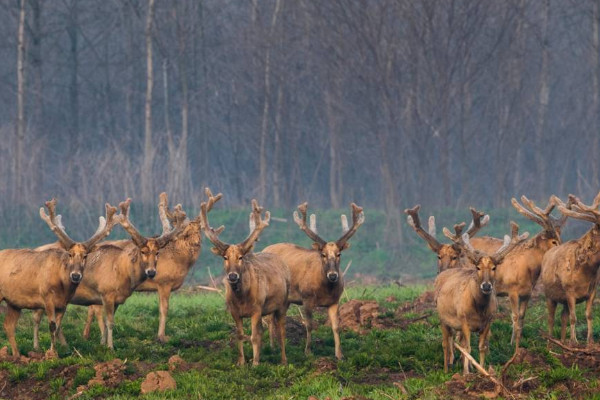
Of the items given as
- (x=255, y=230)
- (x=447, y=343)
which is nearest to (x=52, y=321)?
(x=255, y=230)

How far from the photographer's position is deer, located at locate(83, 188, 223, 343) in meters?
19.0

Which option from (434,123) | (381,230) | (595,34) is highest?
(595,34)

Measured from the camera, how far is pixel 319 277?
17891 mm

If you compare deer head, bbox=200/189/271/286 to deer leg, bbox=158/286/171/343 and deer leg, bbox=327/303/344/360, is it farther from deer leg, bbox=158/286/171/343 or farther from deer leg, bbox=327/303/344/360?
deer leg, bbox=158/286/171/343

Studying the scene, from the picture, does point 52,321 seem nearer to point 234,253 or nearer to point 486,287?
point 234,253

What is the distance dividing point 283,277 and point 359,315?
9.97ft

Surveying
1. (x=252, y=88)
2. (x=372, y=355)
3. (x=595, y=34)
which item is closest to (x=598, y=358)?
(x=372, y=355)

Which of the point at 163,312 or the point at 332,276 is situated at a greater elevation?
the point at 332,276

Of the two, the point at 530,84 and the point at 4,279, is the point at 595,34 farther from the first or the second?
the point at 4,279

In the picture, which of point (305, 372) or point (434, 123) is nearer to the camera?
point (305, 372)

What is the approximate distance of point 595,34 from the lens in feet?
154

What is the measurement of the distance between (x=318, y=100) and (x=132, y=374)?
39852 mm

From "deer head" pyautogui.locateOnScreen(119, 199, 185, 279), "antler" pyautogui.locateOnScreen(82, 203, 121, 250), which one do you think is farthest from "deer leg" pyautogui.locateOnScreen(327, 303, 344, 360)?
"antler" pyautogui.locateOnScreen(82, 203, 121, 250)

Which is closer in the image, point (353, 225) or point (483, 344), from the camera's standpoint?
point (483, 344)
